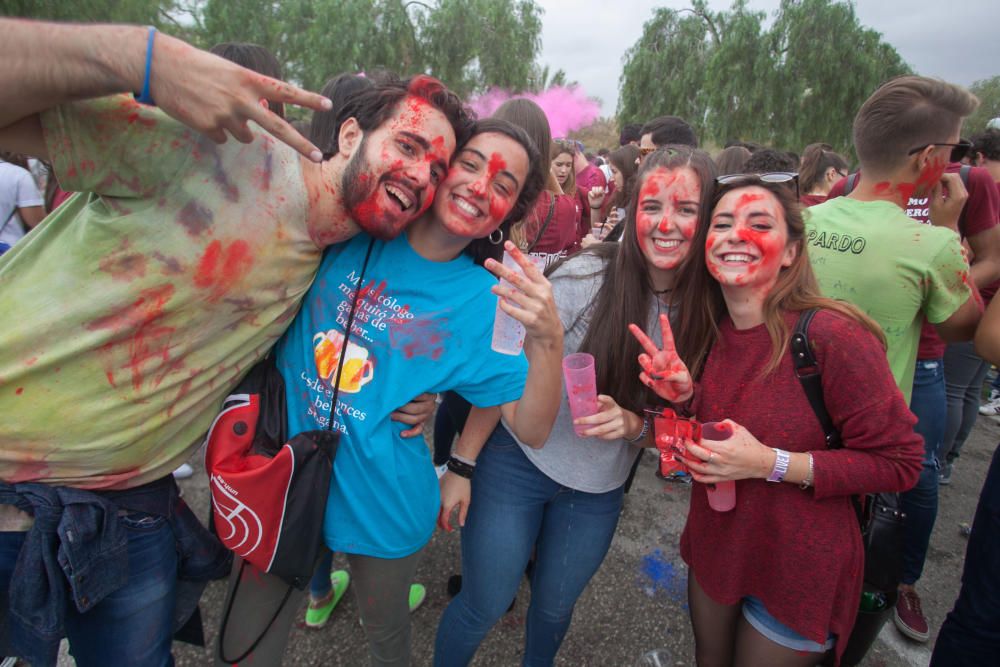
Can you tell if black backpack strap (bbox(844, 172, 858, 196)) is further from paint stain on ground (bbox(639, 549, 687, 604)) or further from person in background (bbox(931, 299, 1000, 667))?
paint stain on ground (bbox(639, 549, 687, 604))

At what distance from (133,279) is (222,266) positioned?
0.58 feet

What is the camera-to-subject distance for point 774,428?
1448 millimetres

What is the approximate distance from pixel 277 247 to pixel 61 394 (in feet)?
1.87

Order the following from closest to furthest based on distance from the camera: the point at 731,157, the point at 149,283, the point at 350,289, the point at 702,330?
1. the point at 149,283
2. the point at 350,289
3. the point at 702,330
4. the point at 731,157

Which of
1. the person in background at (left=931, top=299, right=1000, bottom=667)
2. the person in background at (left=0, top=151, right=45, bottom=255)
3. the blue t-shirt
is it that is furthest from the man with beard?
the person in background at (left=0, top=151, right=45, bottom=255)

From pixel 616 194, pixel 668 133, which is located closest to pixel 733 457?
pixel 668 133

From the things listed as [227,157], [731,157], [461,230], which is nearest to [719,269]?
[461,230]

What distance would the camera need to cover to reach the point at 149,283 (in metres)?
1.12

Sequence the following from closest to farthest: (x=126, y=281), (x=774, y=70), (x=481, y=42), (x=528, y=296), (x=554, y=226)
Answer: (x=126, y=281) < (x=528, y=296) < (x=554, y=226) < (x=774, y=70) < (x=481, y=42)

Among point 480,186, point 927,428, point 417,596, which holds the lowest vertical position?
point 417,596

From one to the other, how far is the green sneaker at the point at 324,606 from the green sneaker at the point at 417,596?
35 cm

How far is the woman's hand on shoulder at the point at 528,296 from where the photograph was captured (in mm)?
1304

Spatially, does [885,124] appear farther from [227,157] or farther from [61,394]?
[61,394]

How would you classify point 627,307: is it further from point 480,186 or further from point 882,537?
point 882,537
